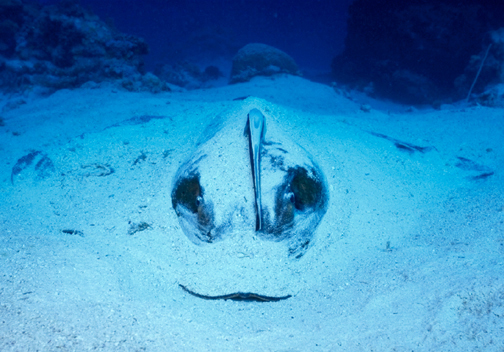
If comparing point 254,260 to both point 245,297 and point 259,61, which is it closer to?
point 245,297

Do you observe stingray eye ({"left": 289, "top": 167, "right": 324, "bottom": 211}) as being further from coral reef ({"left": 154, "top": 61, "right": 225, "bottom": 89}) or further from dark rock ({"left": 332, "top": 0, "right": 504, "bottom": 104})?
coral reef ({"left": 154, "top": 61, "right": 225, "bottom": 89})

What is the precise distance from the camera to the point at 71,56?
34.7ft

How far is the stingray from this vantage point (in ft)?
10.1

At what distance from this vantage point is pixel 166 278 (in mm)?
2914

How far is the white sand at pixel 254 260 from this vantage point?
2.29 m

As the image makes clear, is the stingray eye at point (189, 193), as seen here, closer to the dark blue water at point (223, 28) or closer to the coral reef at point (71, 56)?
the coral reef at point (71, 56)

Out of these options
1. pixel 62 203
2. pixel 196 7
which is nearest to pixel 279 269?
pixel 62 203

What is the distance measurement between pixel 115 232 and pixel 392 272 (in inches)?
134

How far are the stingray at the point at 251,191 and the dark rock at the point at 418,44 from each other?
14953 mm

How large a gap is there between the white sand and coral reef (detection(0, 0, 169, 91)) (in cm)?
598

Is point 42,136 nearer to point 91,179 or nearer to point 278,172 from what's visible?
point 91,179

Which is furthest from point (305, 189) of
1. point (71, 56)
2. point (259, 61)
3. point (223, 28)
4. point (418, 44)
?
point (223, 28)

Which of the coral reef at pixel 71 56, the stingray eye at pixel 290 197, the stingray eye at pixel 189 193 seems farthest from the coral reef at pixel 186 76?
the stingray eye at pixel 290 197

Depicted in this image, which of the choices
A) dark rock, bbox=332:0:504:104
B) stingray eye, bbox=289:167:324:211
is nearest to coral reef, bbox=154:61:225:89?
dark rock, bbox=332:0:504:104
